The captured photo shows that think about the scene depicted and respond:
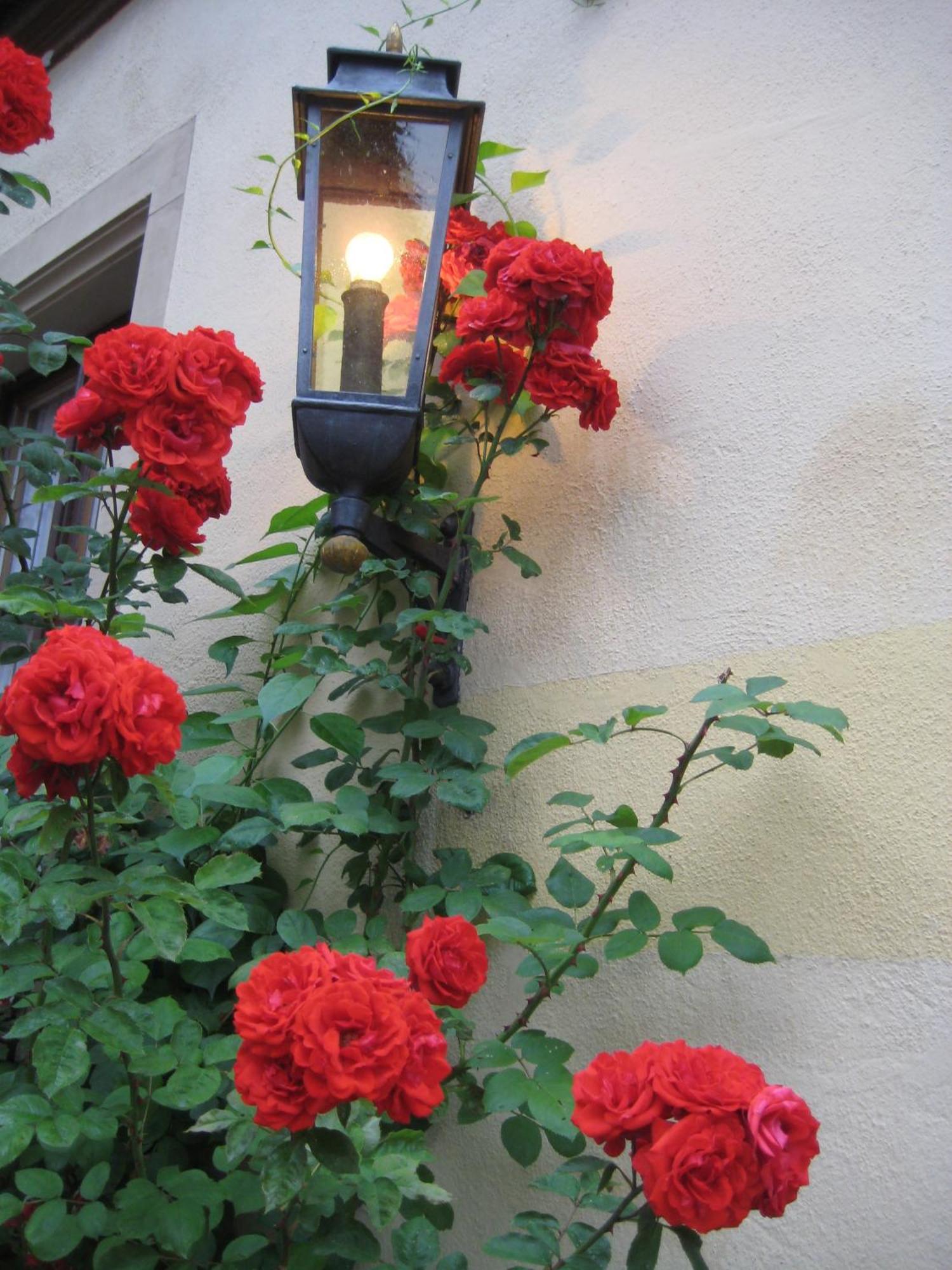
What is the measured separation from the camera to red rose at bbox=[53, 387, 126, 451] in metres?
1.55

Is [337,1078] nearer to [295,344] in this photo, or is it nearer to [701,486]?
[701,486]

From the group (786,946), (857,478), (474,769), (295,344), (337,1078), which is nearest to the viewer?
(337,1078)

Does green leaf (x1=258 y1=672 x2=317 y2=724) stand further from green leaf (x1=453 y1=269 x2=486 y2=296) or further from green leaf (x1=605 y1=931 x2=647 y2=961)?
green leaf (x1=453 y1=269 x2=486 y2=296)

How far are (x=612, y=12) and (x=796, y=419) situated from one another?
3.12 ft

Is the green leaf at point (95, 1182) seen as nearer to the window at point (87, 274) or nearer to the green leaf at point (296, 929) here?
the green leaf at point (296, 929)

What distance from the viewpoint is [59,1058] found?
3.61 feet

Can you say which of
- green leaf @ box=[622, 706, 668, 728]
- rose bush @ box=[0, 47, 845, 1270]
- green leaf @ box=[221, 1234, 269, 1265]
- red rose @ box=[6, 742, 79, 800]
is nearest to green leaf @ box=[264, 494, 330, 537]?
rose bush @ box=[0, 47, 845, 1270]

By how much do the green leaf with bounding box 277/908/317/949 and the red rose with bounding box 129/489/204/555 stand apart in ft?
1.72

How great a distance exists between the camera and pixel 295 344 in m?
2.34

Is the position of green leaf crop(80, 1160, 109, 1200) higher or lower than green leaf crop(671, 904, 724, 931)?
lower

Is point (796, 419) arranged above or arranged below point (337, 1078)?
above

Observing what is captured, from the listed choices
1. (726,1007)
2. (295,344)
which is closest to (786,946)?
(726,1007)

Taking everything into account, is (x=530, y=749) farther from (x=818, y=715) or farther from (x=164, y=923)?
(x=164, y=923)

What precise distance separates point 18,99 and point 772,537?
1576 mm
